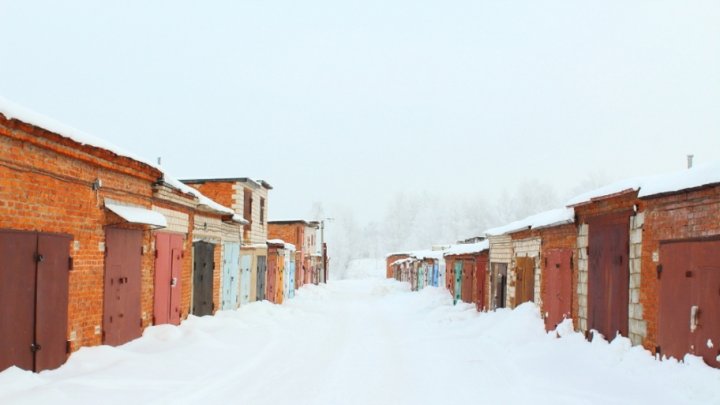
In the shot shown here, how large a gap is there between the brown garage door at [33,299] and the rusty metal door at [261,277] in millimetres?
16805

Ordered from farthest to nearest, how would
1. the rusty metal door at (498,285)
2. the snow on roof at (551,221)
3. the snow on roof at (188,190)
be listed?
the rusty metal door at (498,285)
the snow on roof at (188,190)
the snow on roof at (551,221)

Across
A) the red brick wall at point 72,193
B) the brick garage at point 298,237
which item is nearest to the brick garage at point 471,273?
the brick garage at point 298,237

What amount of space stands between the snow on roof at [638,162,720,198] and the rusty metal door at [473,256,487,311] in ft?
46.1

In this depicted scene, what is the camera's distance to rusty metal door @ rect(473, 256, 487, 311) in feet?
77.7

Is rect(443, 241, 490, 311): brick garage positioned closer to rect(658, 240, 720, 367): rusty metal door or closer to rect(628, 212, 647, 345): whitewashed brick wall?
rect(628, 212, 647, 345): whitewashed brick wall

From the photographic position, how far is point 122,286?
1212cm

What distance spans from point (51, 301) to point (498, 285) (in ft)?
49.9

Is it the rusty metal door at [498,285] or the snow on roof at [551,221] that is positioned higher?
the snow on roof at [551,221]

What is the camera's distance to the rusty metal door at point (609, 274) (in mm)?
10664

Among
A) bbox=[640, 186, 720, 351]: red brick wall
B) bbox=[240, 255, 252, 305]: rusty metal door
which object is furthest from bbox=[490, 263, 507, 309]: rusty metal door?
bbox=[640, 186, 720, 351]: red brick wall

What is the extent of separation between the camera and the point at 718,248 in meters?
7.84

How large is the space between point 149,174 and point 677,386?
1054 cm

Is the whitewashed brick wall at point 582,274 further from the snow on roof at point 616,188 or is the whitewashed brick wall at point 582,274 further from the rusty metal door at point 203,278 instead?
the rusty metal door at point 203,278

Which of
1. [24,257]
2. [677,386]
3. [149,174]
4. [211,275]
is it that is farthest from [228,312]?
[677,386]
